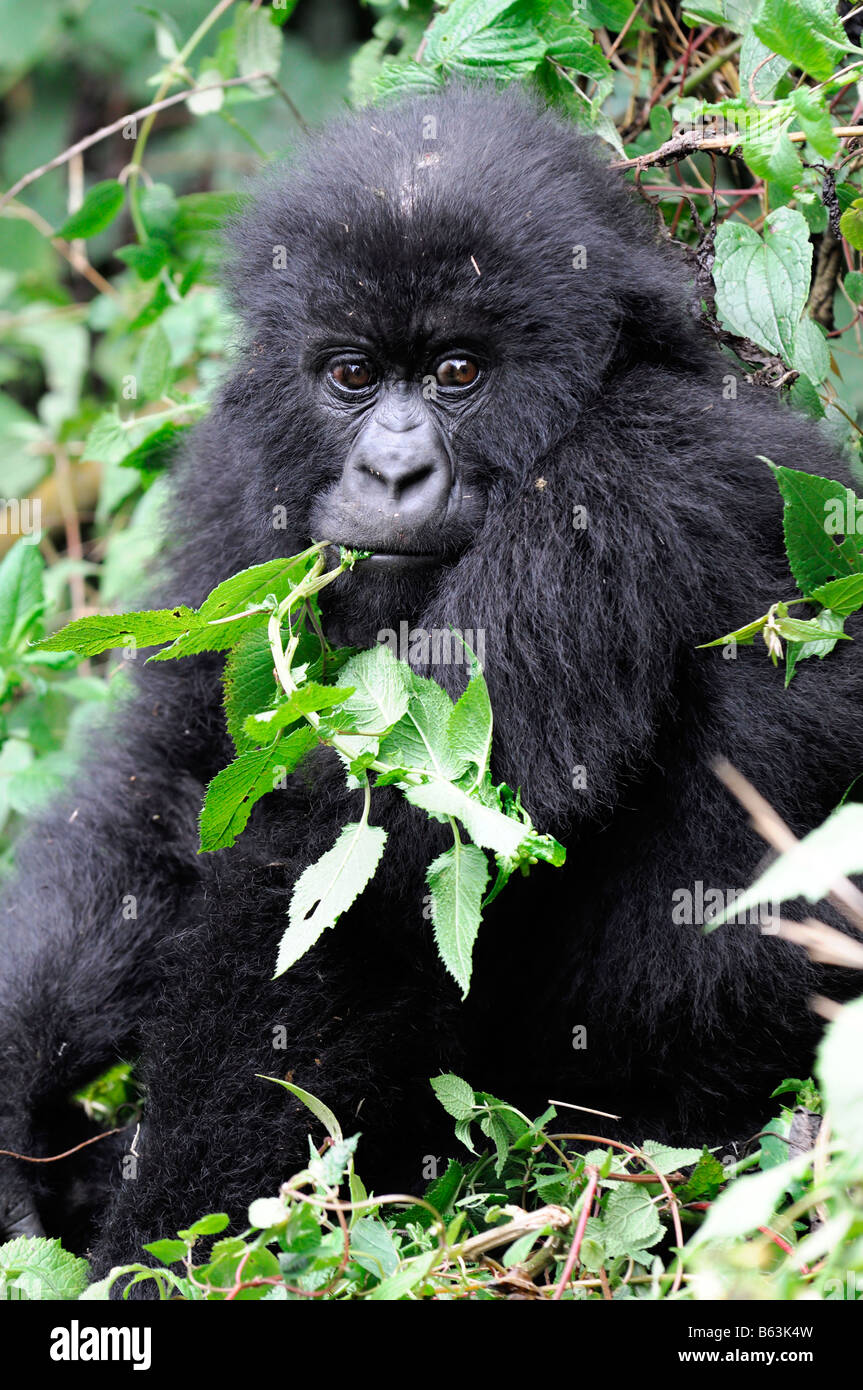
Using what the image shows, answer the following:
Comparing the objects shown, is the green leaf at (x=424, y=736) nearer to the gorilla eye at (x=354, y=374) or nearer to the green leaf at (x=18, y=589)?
the gorilla eye at (x=354, y=374)

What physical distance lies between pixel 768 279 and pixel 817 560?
64cm

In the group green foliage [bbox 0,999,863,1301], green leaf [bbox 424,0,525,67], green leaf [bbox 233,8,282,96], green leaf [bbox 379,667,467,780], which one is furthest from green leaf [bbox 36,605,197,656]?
green leaf [bbox 233,8,282,96]

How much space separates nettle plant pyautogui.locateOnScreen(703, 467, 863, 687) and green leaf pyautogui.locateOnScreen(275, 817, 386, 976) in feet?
2.52

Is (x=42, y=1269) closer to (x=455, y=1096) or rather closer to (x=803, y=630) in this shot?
(x=455, y=1096)

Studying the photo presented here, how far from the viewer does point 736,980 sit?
2816mm

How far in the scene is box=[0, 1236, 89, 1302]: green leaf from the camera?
265 cm

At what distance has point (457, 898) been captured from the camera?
241 centimetres

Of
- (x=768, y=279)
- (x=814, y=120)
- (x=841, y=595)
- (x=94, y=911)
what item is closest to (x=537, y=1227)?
(x=841, y=595)

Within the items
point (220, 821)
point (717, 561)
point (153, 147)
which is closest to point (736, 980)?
point (717, 561)

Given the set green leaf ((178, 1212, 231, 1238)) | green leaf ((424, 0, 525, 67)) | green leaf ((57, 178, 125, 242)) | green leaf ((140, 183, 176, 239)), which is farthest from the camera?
green leaf ((140, 183, 176, 239))

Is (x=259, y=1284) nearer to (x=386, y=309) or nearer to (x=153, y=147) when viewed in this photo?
(x=386, y=309)

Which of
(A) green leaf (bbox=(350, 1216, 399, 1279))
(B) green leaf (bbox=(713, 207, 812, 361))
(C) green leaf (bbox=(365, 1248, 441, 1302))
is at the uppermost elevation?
(B) green leaf (bbox=(713, 207, 812, 361))

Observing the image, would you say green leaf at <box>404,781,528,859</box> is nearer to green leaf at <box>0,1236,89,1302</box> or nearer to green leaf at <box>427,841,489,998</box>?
green leaf at <box>427,841,489,998</box>

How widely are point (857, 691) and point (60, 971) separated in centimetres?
201
